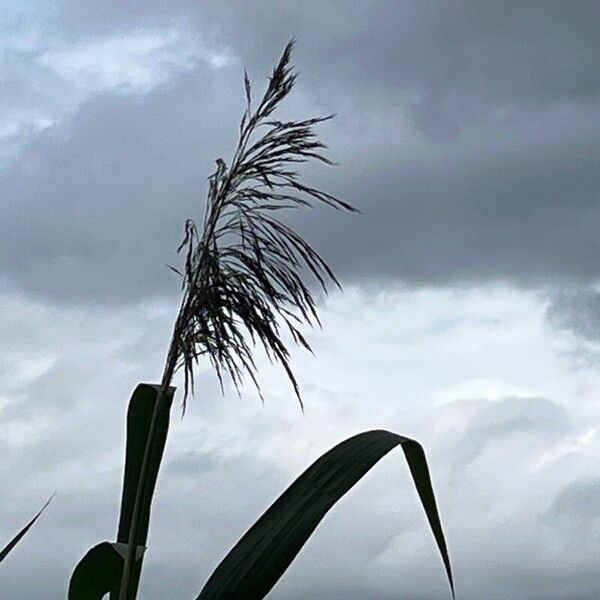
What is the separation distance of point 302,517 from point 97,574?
38 centimetres

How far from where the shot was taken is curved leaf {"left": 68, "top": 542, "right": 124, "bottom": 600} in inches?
79.0

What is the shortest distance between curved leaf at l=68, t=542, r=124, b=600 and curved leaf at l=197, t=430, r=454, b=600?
0.16m

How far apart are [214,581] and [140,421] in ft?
1.24

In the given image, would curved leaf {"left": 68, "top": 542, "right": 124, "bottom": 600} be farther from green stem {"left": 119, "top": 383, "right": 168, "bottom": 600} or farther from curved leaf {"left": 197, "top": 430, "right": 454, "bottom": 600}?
curved leaf {"left": 197, "top": 430, "right": 454, "bottom": 600}

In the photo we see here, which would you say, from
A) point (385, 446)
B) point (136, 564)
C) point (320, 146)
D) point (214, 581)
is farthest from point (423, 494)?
point (320, 146)

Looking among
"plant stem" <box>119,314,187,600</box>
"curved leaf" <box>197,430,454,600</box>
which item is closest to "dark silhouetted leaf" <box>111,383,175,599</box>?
"plant stem" <box>119,314,187,600</box>

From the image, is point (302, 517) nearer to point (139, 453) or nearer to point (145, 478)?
point (145, 478)

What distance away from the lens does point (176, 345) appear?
204cm

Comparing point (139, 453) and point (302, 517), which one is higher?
point (139, 453)

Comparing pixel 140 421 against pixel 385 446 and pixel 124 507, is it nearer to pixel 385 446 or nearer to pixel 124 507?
pixel 124 507

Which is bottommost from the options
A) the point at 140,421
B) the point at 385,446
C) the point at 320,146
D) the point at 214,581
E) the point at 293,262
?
the point at 214,581

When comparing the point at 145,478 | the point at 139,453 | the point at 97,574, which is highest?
the point at 139,453

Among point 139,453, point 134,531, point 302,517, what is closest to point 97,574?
point 134,531

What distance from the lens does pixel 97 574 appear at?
80.2 inches
